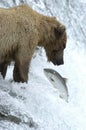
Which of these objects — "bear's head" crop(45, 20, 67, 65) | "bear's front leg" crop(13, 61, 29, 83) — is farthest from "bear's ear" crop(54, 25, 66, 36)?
"bear's front leg" crop(13, 61, 29, 83)

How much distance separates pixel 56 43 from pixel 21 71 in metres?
0.82

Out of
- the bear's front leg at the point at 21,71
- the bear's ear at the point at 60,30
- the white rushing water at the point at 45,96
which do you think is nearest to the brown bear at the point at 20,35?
the bear's front leg at the point at 21,71

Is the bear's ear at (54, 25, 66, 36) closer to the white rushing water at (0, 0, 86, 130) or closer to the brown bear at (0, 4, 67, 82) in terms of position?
the brown bear at (0, 4, 67, 82)

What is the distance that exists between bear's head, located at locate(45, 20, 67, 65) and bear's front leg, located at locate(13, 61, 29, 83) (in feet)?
2.14

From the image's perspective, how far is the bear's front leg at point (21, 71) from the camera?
6.59 metres

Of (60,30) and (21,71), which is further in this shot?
(60,30)

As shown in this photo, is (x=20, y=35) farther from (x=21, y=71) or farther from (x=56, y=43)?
(x=56, y=43)

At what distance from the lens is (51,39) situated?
714 centimetres

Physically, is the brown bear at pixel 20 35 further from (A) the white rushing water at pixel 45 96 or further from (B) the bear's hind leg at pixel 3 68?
(A) the white rushing water at pixel 45 96

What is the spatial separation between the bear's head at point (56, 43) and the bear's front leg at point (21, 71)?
25.7 inches

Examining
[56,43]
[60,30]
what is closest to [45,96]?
[56,43]

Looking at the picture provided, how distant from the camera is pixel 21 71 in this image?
6.66 meters

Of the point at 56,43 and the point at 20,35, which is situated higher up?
the point at 20,35

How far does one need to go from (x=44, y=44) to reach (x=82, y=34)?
3687 millimetres
